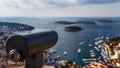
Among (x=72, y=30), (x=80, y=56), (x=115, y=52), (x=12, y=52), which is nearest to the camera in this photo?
(x=12, y=52)

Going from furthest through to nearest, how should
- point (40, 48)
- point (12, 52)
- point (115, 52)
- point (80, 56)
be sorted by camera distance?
point (80, 56), point (115, 52), point (40, 48), point (12, 52)

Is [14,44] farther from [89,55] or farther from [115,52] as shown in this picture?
[89,55]

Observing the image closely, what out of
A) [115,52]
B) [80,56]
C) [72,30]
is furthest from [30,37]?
[72,30]

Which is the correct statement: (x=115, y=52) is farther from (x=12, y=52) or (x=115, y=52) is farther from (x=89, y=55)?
(x=12, y=52)

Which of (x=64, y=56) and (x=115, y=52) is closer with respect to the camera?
(x=115, y=52)

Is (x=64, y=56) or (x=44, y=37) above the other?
(x=44, y=37)

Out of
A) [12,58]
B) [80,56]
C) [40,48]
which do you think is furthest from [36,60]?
[80,56]
